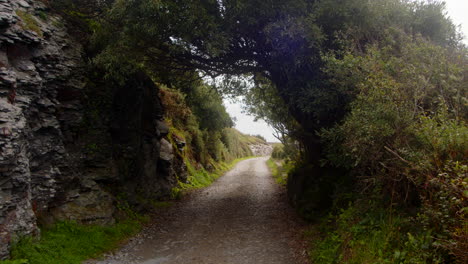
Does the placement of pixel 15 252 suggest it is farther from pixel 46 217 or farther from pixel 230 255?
pixel 230 255

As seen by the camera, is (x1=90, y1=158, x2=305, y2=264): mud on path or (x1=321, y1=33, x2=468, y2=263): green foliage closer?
(x1=321, y1=33, x2=468, y2=263): green foliage

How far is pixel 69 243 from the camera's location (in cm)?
869

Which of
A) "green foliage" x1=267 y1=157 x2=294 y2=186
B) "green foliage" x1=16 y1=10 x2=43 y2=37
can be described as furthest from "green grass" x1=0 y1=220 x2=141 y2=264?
"green foliage" x1=267 y1=157 x2=294 y2=186

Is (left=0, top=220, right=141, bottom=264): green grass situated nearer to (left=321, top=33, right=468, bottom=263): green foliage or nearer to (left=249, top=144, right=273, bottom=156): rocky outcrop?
(left=321, top=33, right=468, bottom=263): green foliage

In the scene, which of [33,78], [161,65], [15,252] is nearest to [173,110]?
[161,65]

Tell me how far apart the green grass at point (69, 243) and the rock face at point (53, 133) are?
0.32 m

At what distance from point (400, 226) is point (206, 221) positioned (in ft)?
25.8

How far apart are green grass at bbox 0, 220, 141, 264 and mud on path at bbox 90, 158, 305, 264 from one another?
0.49 metres

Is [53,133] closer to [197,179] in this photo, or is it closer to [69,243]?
[69,243]

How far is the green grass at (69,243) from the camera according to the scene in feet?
24.2

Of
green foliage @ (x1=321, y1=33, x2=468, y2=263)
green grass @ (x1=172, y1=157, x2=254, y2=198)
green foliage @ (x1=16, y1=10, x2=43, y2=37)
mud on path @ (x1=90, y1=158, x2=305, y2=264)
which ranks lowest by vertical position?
mud on path @ (x1=90, y1=158, x2=305, y2=264)

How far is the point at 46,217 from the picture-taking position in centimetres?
934

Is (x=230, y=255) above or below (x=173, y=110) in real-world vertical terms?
below

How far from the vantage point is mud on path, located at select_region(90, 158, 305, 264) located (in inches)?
350
